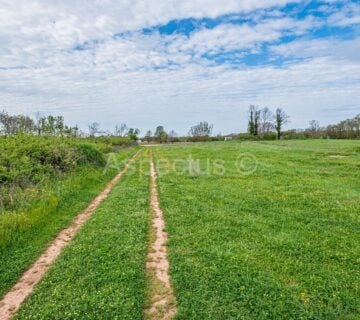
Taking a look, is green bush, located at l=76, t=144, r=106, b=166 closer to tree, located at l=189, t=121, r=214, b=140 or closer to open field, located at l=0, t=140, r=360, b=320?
open field, located at l=0, t=140, r=360, b=320

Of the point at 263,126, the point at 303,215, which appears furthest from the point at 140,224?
the point at 263,126

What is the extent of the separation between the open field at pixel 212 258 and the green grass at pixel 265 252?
0.08 ft

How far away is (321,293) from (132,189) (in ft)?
38.0

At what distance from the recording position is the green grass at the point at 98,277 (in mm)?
5270

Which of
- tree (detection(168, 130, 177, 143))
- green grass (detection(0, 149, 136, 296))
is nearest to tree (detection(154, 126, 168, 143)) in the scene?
tree (detection(168, 130, 177, 143))

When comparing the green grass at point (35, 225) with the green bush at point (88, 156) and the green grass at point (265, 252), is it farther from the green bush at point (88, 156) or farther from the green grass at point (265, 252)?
the green bush at point (88, 156)

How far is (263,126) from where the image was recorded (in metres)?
110

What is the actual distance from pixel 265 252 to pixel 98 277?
386 centimetres

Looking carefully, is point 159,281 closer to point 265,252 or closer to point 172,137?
point 265,252

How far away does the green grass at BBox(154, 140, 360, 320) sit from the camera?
535 cm

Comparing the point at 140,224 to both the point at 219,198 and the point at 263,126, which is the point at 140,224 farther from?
the point at 263,126

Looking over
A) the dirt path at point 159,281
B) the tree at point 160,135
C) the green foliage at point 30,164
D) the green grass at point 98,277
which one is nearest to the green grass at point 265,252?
the dirt path at point 159,281

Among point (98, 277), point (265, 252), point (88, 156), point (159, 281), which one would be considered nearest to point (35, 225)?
point (98, 277)

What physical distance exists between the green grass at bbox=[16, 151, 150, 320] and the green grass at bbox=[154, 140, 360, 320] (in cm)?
83
